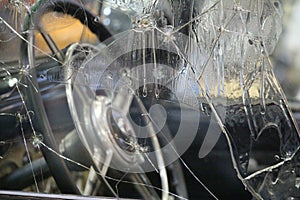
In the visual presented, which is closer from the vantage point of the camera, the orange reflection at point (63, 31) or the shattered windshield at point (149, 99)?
the shattered windshield at point (149, 99)

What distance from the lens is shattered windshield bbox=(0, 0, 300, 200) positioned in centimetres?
93

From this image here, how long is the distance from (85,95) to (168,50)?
256 mm

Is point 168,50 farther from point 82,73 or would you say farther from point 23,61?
point 23,61

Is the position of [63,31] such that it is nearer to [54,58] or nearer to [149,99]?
[54,58]

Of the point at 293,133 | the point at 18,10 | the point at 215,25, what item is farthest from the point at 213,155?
the point at 18,10

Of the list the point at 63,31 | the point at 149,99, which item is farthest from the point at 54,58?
the point at 149,99

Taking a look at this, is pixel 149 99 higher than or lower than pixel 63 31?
lower

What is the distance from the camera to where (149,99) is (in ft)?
3.40

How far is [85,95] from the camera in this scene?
1109 millimetres

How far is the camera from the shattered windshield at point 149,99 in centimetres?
93

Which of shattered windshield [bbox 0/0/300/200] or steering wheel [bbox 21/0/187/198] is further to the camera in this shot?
steering wheel [bbox 21/0/187/198]

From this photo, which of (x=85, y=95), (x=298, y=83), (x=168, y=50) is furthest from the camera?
(x=85, y=95)

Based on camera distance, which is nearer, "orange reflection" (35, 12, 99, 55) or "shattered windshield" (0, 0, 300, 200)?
"shattered windshield" (0, 0, 300, 200)

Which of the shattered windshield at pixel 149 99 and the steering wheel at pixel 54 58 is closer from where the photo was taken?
the shattered windshield at pixel 149 99
